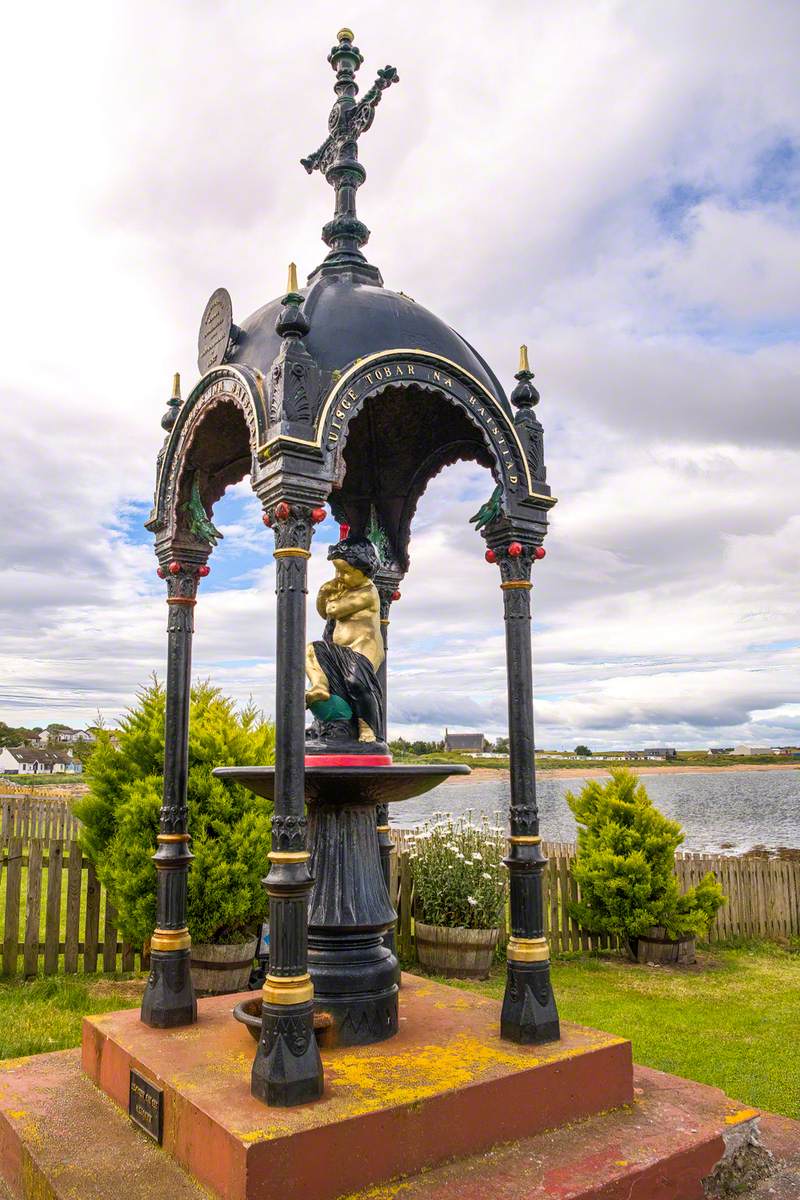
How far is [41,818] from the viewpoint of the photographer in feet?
67.0

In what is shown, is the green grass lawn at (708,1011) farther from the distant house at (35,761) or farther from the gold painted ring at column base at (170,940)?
the distant house at (35,761)

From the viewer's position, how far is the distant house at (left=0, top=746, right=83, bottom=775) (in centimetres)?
8112

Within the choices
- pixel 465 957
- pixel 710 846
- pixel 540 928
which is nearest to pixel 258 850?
pixel 465 957

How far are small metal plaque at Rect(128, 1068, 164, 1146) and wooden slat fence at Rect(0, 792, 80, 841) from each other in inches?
571

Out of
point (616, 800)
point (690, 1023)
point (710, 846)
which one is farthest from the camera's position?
point (710, 846)

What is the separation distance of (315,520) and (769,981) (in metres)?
7.56

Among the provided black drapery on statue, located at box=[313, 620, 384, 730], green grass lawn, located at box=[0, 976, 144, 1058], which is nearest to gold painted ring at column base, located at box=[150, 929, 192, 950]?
green grass lawn, located at box=[0, 976, 144, 1058]

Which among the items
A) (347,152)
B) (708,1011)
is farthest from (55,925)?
(347,152)

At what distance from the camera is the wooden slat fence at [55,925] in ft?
27.3

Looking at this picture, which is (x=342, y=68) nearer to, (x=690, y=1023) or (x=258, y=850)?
(x=258, y=850)

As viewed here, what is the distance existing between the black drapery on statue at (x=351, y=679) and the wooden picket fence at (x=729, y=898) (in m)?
4.48

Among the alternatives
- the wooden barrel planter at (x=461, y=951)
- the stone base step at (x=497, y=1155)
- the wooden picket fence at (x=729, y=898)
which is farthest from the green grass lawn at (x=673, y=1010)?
the stone base step at (x=497, y=1155)

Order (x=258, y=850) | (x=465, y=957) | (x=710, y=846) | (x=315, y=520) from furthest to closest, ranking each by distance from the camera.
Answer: (x=710, y=846), (x=465, y=957), (x=258, y=850), (x=315, y=520)

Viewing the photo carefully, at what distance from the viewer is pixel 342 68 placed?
601 cm
